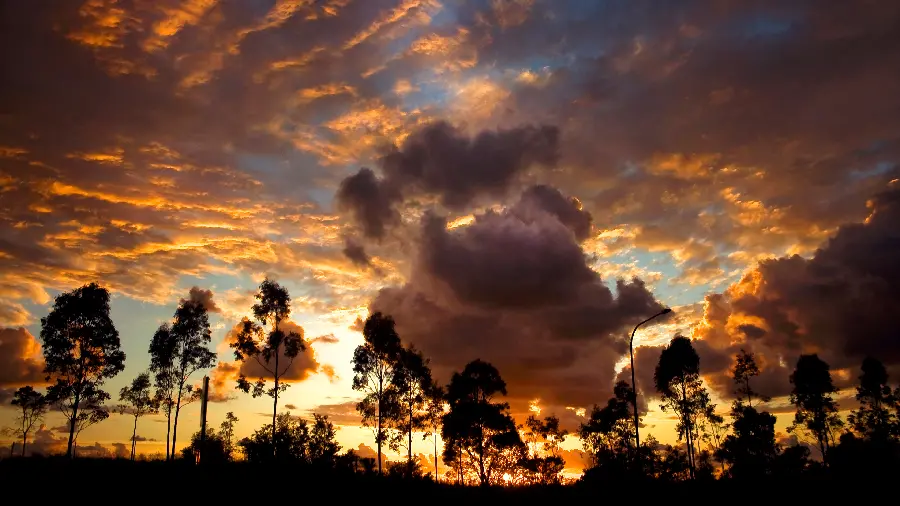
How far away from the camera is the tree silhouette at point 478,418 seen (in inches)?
2665

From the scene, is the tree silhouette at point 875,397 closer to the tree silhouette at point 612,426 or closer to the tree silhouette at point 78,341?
the tree silhouette at point 612,426

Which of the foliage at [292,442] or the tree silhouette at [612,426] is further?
the tree silhouette at [612,426]

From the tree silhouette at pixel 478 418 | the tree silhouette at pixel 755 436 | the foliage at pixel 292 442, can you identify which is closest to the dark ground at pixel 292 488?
the foliage at pixel 292 442

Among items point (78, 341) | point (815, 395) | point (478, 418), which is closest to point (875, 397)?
point (815, 395)

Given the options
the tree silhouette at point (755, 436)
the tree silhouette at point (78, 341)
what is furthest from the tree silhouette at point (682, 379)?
the tree silhouette at point (78, 341)

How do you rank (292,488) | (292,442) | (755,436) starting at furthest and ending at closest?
(755,436) → (292,442) → (292,488)

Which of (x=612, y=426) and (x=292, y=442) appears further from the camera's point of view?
(x=612, y=426)

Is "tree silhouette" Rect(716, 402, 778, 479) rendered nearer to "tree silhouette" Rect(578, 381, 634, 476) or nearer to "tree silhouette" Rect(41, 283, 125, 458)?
"tree silhouette" Rect(578, 381, 634, 476)

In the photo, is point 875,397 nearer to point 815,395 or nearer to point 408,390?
point 815,395

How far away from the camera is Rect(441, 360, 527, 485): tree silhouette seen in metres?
67.7

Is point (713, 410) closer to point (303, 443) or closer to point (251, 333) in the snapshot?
point (303, 443)

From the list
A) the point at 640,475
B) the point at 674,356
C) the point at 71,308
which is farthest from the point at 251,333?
the point at 674,356

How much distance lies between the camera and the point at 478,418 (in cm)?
6769

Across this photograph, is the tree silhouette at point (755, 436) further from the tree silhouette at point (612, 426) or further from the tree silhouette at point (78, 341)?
the tree silhouette at point (78, 341)
